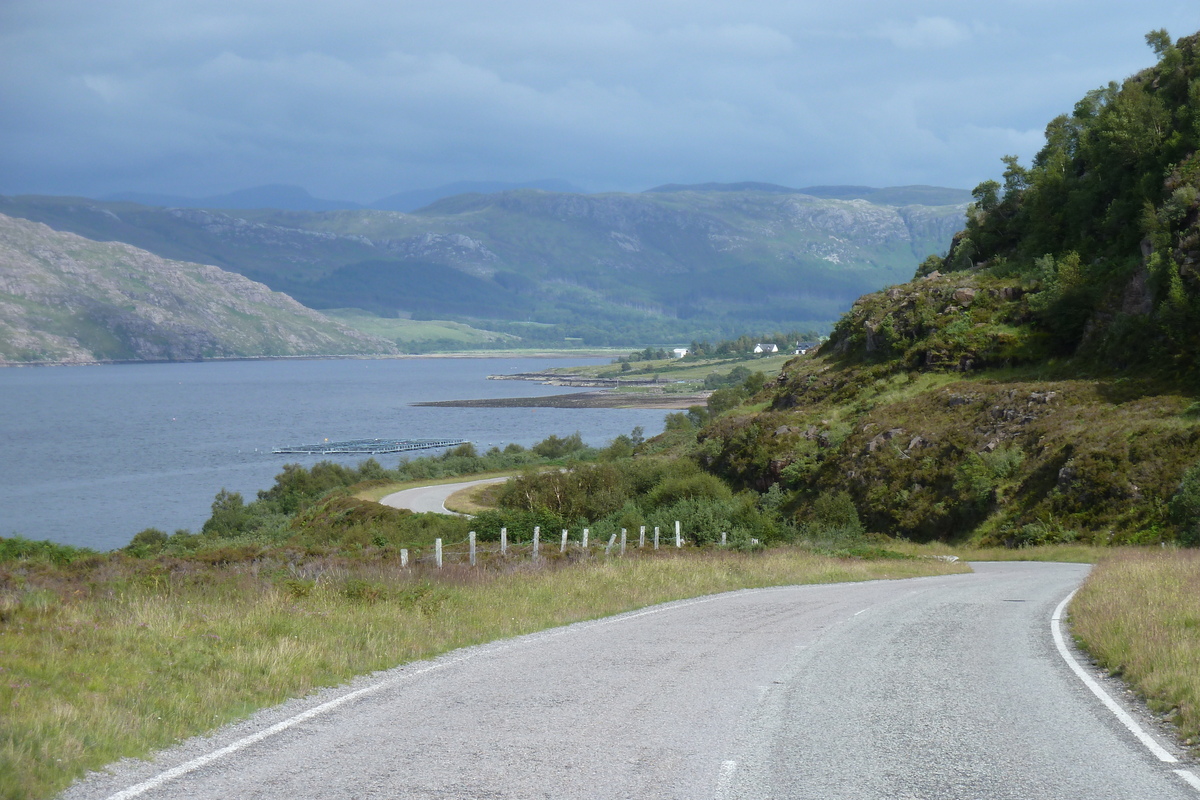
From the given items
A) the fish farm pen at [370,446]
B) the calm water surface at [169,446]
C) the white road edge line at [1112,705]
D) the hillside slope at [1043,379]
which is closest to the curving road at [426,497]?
the hillside slope at [1043,379]

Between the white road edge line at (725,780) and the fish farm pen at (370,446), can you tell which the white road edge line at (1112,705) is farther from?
the fish farm pen at (370,446)

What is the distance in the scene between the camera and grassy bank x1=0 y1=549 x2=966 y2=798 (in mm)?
8234

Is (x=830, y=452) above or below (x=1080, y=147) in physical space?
below

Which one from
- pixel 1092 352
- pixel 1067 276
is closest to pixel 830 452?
pixel 1092 352

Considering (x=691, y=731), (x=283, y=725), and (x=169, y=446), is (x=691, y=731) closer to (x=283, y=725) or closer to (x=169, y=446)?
(x=283, y=725)

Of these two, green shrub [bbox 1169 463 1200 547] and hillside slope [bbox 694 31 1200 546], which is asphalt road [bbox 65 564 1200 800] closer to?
green shrub [bbox 1169 463 1200 547]

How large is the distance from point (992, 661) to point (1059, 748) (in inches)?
190

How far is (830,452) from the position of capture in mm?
55062

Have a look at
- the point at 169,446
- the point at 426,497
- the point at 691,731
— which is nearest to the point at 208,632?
the point at 691,731

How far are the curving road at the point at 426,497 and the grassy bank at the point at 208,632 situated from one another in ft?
129

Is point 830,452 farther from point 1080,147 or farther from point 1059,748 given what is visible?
point 1059,748

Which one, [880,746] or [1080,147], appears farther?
[1080,147]

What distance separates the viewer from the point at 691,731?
8922 millimetres

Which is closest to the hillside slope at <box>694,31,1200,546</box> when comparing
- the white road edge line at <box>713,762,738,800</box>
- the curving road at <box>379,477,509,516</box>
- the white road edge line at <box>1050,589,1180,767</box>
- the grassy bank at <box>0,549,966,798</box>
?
the curving road at <box>379,477,509,516</box>
